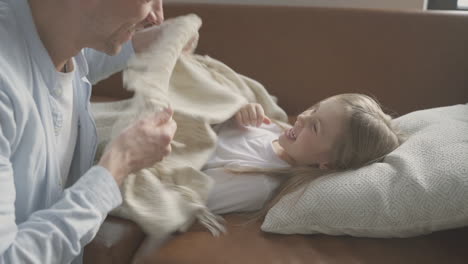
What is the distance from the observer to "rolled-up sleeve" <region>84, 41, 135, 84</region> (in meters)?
1.28

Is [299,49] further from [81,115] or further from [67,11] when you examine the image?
[67,11]

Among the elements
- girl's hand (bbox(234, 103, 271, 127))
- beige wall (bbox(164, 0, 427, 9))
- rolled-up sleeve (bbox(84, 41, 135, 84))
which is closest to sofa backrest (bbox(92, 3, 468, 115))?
beige wall (bbox(164, 0, 427, 9))

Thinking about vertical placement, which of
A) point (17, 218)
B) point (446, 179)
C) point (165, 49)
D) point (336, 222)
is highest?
point (165, 49)

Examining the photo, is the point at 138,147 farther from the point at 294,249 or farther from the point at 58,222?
the point at 294,249

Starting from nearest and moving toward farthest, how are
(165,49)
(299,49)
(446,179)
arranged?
(446,179) → (165,49) → (299,49)

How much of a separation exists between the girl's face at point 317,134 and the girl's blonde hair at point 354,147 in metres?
0.02

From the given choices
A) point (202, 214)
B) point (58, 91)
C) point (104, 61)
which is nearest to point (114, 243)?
point (202, 214)

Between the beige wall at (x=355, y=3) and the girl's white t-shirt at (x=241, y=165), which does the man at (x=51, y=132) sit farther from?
the beige wall at (x=355, y=3)

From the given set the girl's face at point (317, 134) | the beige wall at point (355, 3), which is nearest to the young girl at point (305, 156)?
the girl's face at point (317, 134)

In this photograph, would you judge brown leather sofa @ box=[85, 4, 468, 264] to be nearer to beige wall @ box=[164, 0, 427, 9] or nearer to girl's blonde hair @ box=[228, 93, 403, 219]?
beige wall @ box=[164, 0, 427, 9]

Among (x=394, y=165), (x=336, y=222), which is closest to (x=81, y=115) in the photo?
(x=336, y=222)

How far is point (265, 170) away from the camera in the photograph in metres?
1.31

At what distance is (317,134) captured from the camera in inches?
51.6

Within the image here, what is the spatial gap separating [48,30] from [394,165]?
0.86 metres
